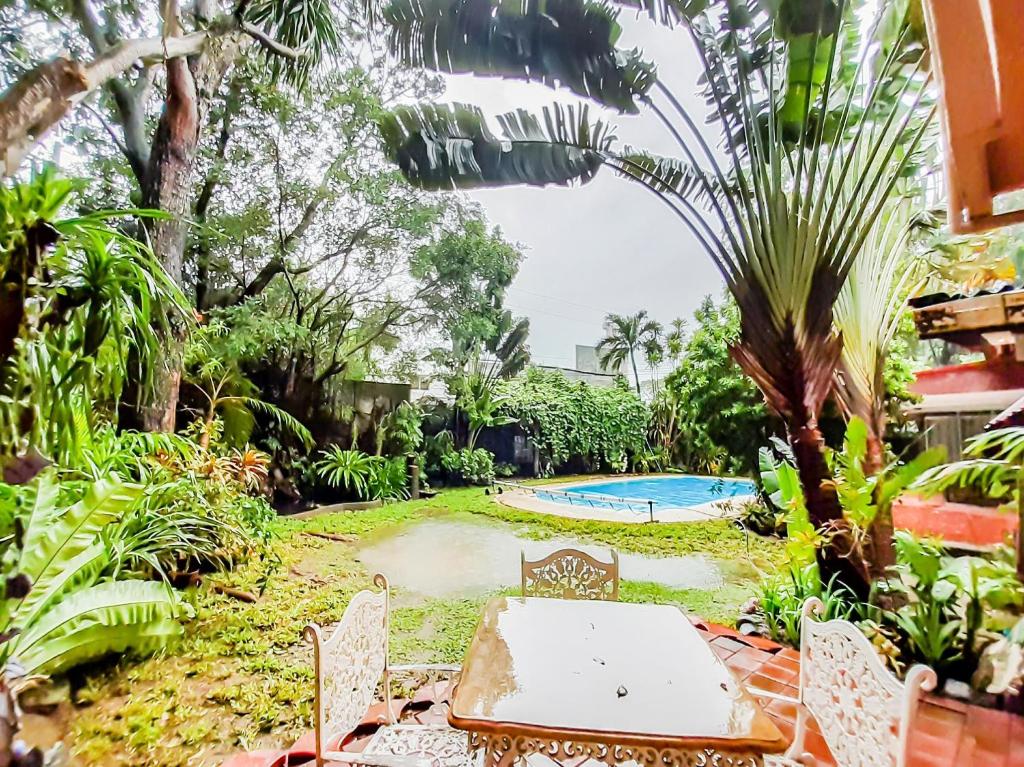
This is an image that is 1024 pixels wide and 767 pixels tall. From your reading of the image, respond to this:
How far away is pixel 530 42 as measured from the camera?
72.5 inches

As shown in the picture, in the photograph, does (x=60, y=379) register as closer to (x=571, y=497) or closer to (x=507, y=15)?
(x=507, y=15)

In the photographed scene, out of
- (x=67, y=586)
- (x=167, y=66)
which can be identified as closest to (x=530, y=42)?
(x=167, y=66)

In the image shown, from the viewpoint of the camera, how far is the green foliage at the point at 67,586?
1201 millimetres

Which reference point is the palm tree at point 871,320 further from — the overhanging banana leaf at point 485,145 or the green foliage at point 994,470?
the overhanging banana leaf at point 485,145

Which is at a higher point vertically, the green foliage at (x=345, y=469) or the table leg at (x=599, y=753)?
the green foliage at (x=345, y=469)

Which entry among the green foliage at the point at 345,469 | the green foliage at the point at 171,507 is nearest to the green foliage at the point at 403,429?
the green foliage at the point at 345,469

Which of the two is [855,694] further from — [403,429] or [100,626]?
[403,429]

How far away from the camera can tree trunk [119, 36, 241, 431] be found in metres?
2.25

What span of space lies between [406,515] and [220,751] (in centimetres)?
240

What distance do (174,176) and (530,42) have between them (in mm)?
1873

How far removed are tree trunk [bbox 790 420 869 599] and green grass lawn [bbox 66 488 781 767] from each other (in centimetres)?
68

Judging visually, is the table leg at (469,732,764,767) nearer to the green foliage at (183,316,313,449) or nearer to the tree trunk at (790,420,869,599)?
the tree trunk at (790,420,869,599)

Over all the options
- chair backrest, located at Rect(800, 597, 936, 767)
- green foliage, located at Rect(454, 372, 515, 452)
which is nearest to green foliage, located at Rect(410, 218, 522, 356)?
green foliage, located at Rect(454, 372, 515, 452)

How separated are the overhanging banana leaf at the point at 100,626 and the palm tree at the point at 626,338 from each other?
3428 mm
